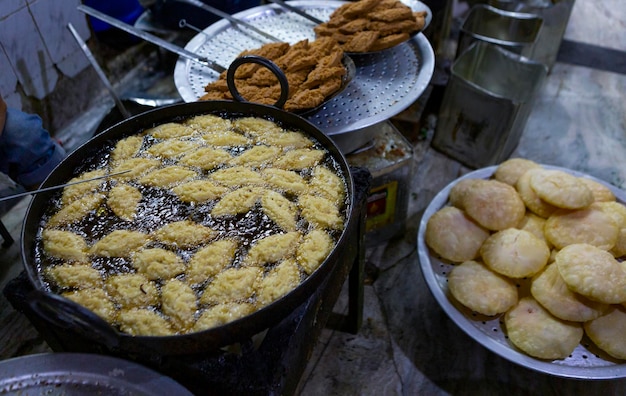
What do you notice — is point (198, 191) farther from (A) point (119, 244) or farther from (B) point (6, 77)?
(B) point (6, 77)

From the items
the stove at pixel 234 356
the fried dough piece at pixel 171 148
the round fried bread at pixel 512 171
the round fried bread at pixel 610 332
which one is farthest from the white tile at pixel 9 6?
the round fried bread at pixel 610 332

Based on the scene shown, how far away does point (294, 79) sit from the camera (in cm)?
210

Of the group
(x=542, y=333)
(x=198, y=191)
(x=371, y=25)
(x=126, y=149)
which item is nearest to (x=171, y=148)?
(x=126, y=149)

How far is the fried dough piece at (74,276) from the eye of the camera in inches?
54.7

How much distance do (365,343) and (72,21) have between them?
2.89 m

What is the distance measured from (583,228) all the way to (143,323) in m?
1.94

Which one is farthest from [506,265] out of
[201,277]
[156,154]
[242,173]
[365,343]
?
[156,154]

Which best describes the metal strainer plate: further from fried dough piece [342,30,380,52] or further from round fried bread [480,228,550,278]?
round fried bread [480,228,550,278]

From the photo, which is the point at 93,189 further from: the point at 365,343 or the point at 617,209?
the point at 617,209

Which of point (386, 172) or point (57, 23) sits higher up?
point (57, 23)

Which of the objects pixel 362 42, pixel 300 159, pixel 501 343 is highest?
pixel 362 42

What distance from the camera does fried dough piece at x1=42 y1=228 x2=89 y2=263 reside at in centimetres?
145

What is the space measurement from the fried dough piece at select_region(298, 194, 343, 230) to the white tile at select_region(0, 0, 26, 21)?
7.68 feet

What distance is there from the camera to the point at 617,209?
7.57 feet
